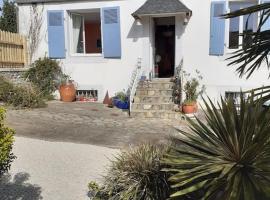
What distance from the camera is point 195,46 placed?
12.9m

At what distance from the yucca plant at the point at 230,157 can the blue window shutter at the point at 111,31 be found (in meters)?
10.2

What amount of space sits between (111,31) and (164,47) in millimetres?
2942

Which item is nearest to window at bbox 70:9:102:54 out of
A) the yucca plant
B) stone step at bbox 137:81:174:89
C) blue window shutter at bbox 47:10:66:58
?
blue window shutter at bbox 47:10:66:58

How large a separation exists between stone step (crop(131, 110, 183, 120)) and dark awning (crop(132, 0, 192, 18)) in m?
3.55

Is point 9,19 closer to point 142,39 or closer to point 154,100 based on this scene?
point 142,39

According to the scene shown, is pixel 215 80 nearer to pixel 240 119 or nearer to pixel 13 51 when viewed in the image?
pixel 13 51

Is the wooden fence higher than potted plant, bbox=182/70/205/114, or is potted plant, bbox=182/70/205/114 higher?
the wooden fence

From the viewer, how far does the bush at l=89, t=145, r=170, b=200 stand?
177 inches

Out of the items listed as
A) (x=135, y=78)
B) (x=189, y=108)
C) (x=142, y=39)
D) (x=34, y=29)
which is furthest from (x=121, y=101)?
(x=34, y=29)

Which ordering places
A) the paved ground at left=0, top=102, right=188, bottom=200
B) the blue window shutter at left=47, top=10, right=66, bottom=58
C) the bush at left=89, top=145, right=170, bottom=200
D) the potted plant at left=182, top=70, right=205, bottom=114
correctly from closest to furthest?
the bush at left=89, top=145, right=170, bottom=200
the paved ground at left=0, top=102, right=188, bottom=200
the potted plant at left=182, top=70, right=205, bottom=114
the blue window shutter at left=47, top=10, right=66, bottom=58

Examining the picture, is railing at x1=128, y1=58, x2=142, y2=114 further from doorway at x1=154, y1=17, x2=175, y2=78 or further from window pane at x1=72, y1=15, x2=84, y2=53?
window pane at x1=72, y1=15, x2=84, y2=53

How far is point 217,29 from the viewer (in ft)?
40.8

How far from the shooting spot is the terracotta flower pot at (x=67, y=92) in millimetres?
13773

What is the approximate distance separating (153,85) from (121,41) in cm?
222
